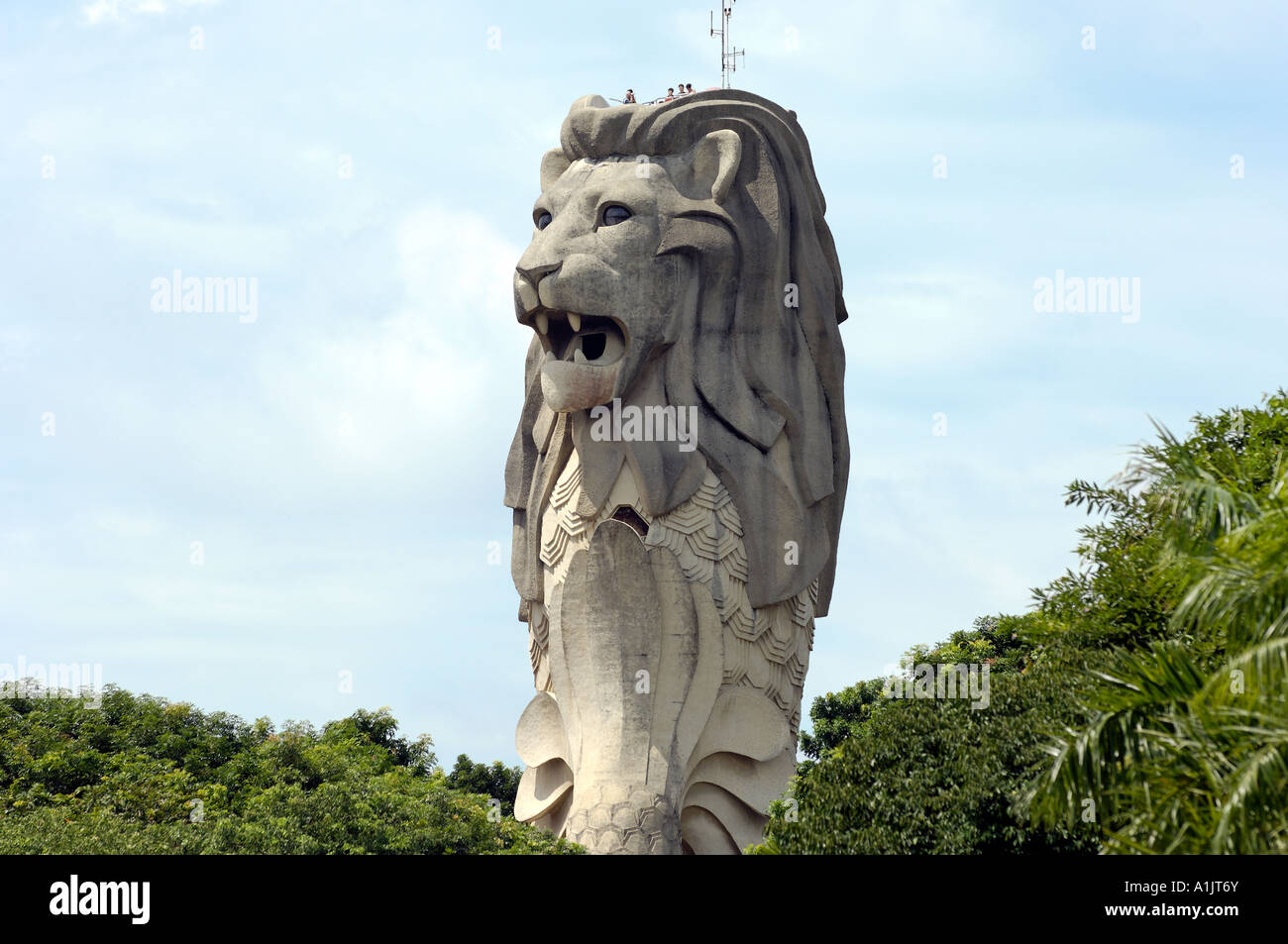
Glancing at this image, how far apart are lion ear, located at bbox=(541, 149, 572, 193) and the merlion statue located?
29 cm

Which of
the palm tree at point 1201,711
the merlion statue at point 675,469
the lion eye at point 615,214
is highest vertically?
the lion eye at point 615,214

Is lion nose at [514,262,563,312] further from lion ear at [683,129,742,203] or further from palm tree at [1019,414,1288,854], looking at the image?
palm tree at [1019,414,1288,854]

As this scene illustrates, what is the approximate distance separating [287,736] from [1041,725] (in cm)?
1788

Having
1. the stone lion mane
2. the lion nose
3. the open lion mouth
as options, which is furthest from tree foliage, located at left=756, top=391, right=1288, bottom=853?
the lion nose


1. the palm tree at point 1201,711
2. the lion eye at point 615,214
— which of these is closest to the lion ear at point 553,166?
the lion eye at point 615,214

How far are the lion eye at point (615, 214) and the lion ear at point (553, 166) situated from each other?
1731 millimetres

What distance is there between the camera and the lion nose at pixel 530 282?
2462cm

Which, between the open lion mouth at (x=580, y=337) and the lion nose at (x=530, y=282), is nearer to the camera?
the lion nose at (x=530, y=282)

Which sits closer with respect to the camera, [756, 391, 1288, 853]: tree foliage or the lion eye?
[756, 391, 1288, 853]: tree foliage

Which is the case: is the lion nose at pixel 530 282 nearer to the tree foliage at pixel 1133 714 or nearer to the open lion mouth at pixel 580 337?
the open lion mouth at pixel 580 337

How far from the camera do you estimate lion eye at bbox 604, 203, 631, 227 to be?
2492 cm
